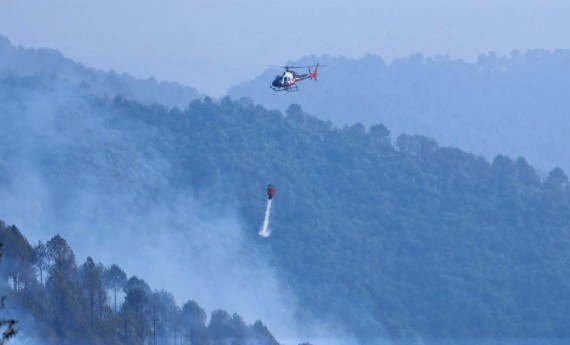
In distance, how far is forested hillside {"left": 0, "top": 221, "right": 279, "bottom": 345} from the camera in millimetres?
64562

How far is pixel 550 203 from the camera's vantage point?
106562mm

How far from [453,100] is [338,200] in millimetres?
70737

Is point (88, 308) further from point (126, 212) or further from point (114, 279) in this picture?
point (126, 212)

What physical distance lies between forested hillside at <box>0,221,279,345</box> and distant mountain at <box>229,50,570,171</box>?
85245 millimetres

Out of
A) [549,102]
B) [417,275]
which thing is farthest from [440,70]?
[417,275]

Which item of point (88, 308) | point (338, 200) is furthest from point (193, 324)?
point (338, 200)

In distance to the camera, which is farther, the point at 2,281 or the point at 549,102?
the point at 549,102

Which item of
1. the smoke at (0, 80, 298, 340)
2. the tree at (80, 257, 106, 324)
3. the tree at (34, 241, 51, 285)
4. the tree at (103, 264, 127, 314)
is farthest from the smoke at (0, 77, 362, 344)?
the tree at (34, 241, 51, 285)

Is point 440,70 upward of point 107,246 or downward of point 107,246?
upward

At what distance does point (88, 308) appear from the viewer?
220 feet

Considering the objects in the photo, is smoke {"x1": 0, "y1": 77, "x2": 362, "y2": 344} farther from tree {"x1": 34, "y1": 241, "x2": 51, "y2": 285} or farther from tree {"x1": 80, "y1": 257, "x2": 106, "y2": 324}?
tree {"x1": 34, "y1": 241, "x2": 51, "y2": 285}

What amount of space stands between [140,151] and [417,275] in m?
17.9

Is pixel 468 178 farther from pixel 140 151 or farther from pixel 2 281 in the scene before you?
pixel 2 281

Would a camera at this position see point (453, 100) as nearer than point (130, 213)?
No
